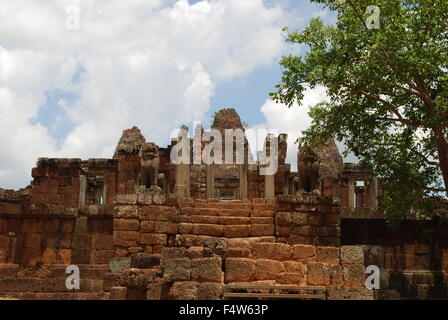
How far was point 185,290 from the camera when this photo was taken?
32.1 ft

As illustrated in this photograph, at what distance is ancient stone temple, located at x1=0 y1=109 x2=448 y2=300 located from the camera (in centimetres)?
1019

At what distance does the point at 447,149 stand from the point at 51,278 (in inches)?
422

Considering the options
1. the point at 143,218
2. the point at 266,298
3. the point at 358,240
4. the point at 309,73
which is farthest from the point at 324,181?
the point at 266,298

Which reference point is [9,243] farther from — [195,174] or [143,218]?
[195,174]

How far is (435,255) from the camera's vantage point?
17.1 m

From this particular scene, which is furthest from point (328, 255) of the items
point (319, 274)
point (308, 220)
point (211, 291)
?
point (211, 291)

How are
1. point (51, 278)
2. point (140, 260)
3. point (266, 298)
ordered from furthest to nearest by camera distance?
point (51, 278) < point (140, 260) < point (266, 298)

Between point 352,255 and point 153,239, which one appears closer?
point 352,255

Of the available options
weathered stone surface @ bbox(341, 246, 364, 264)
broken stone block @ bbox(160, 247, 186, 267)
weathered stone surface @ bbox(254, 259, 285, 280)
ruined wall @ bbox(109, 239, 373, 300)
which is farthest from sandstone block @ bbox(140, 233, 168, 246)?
weathered stone surface @ bbox(341, 246, 364, 264)

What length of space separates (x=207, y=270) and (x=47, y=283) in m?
7.04

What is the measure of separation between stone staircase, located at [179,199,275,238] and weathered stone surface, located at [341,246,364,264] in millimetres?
2978

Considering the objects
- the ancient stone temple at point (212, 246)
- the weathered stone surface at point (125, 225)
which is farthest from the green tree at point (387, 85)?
the weathered stone surface at point (125, 225)

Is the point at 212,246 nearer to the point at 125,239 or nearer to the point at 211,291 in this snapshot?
the point at 211,291

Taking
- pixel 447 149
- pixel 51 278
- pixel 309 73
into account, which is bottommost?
pixel 51 278
